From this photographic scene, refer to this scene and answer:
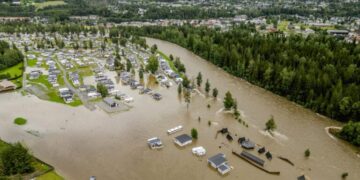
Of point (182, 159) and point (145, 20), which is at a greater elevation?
point (145, 20)

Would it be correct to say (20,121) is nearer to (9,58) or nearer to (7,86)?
(7,86)

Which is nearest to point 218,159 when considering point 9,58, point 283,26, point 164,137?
point 164,137

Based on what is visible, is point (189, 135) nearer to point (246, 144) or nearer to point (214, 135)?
point (214, 135)

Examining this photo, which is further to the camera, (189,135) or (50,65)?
(50,65)

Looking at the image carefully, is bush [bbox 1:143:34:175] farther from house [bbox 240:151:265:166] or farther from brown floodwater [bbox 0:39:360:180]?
house [bbox 240:151:265:166]

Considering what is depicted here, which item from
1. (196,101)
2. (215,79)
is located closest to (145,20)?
(215,79)

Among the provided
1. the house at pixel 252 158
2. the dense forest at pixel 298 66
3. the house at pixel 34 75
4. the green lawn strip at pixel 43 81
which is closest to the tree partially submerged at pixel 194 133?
the house at pixel 252 158

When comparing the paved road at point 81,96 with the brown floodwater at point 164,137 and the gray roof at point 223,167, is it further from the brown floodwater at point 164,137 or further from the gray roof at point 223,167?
the gray roof at point 223,167
